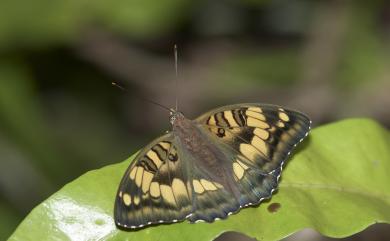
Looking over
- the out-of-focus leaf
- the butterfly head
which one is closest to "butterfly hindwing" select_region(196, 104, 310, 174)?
the butterfly head

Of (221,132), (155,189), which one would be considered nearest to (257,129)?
(221,132)

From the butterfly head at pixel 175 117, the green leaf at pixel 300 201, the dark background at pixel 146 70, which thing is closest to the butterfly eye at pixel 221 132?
the butterfly head at pixel 175 117

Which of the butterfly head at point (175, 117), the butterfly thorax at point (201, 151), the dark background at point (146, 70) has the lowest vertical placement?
the dark background at point (146, 70)

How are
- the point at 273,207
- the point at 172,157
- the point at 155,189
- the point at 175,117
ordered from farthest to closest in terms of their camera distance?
the point at 175,117, the point at 172,157, the point at 155,189, the point at 273,207

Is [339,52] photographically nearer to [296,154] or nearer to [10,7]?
[10,7]

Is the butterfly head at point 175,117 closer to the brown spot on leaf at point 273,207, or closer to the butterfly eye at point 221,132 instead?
the butterfly eye at point 221,132

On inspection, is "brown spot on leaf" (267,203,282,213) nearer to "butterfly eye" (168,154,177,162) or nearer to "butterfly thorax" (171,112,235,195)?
"butterfly thorax" (171,112,235,195)

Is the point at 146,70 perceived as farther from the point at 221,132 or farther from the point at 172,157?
the point at 172,157
